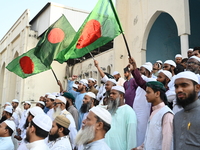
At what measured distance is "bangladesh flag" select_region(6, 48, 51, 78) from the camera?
7418mm

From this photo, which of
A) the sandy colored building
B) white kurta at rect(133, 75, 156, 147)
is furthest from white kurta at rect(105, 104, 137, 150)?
the sandy colored building

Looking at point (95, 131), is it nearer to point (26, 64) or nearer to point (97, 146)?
point (97, 146)

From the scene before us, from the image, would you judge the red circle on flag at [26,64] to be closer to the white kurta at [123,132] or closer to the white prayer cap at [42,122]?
the white kurta at [123,132]

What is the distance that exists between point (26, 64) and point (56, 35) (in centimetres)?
156

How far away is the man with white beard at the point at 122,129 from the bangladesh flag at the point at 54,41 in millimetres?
3554

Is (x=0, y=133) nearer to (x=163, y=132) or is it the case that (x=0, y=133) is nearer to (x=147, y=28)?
(x=163, y=132)

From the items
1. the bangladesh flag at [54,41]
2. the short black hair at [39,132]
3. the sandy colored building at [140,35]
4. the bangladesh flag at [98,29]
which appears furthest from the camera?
the sandy colored building at [140,35]

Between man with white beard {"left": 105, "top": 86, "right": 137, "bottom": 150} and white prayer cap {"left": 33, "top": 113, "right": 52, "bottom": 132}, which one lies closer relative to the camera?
white prayer cap {"left": 33, "top": 113, "right": 52, "bottom": 132}

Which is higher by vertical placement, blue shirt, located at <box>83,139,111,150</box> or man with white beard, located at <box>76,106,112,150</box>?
man with white beard, located at <box>76,106,112,150</box>

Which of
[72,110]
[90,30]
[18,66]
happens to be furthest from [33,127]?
[18,66]

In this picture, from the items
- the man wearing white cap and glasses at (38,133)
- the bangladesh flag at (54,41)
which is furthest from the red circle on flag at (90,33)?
the man wearing white cap and glasses at (38,133)

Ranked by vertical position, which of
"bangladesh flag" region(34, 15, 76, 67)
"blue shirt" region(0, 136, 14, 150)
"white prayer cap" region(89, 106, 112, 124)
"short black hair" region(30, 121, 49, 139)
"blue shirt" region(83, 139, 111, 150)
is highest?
"bangladesh flag" region(34, 15, 76, 67)

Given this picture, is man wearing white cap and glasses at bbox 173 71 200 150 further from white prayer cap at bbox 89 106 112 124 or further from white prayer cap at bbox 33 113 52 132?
white prayer cap at bbox 33 113 52 132

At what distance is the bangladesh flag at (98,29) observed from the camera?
16.1ft
